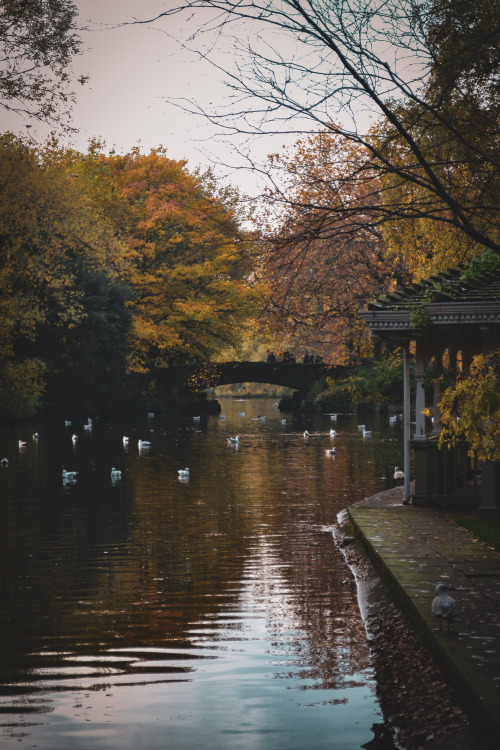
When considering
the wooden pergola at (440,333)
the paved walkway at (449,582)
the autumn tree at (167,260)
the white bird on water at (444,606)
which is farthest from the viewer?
the autumn tree at (167,260)

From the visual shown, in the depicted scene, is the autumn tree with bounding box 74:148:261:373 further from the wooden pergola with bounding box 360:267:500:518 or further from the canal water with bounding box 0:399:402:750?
the wooden pergola with bounding box 360:267:500:518

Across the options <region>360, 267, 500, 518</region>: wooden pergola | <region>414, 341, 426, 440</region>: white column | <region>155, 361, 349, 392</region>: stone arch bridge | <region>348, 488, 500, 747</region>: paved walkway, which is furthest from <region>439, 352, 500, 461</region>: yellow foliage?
<region>155, 361, 349, 392</region>: stone arch bridge

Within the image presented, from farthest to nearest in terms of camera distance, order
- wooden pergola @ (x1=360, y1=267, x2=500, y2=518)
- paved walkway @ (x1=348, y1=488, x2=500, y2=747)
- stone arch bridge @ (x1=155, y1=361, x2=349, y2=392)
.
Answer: stone arch bridge @ (x1=155, y1=361, x2=349, y2=392), wooden pergola @ (x1=360, y1=267, x2=500, y2=518), paved walkway @ (x1=348, y1=488, x2=500, y2=747)

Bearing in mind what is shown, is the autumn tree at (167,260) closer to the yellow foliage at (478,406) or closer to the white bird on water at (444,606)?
the yellow foliage at (478,406)

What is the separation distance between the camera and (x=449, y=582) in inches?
397

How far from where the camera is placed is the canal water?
7.27 metres

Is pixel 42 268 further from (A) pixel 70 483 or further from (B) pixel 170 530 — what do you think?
(B) pixel 170 530

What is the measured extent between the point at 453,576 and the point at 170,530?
7714mm

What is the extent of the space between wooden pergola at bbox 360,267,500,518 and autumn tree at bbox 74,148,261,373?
3822 cm

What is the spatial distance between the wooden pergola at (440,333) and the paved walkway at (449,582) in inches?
29.2

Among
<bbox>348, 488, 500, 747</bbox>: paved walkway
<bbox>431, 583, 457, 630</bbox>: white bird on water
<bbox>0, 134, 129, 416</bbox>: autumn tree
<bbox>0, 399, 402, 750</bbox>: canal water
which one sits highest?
<bbox>0, 134, 129, 416</bbox>: autumn tree

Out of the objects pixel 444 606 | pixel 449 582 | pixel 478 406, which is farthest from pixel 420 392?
pixel 444 606

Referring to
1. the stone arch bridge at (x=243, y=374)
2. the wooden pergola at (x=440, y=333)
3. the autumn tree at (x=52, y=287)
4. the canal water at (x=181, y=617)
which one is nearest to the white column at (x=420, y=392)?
the wooden pergola at (x=440, y=333)

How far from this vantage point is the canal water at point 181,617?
23.9 feet
